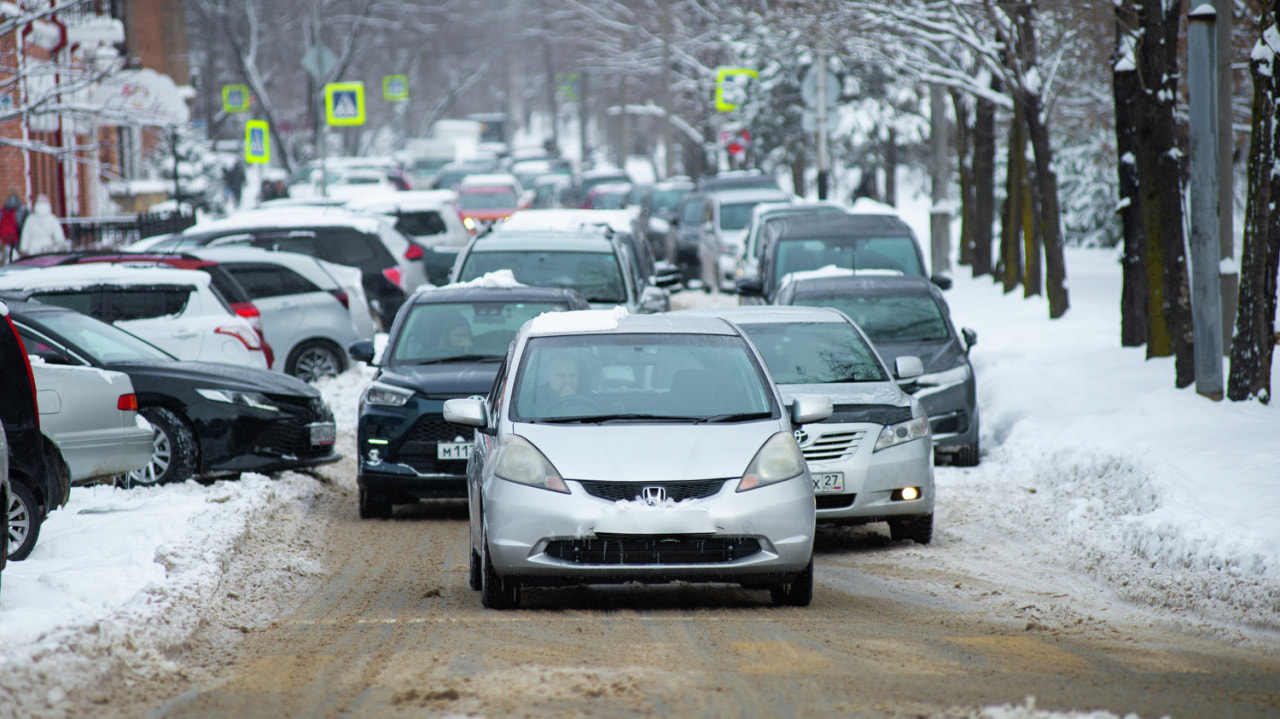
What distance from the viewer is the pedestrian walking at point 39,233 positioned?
24.8 meters

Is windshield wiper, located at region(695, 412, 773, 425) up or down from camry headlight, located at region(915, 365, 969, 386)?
up

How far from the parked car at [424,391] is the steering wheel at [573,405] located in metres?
2.95

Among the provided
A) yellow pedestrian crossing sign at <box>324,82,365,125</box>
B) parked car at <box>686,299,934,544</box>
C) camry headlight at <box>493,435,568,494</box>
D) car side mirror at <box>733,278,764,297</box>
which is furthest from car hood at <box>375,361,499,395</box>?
yellow pedestrian crossing sign at <box>324,82,365,125</box>

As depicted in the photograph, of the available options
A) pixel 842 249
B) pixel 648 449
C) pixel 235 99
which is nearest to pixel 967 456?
pixel 842 249

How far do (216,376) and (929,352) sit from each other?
5.70 metres

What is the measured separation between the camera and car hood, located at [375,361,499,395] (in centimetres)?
1126

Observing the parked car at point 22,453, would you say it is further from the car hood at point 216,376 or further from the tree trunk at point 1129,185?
the tree trunk at point 1129,185

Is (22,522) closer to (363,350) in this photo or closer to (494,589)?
(494,589)

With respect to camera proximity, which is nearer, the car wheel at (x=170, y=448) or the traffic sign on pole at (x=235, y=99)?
the car wheel at (x=170, y=448)

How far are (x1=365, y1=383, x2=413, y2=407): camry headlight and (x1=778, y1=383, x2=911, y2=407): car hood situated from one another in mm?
2550

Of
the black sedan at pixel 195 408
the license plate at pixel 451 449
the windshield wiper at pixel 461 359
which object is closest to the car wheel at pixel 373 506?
the license plate at pixel 451 449

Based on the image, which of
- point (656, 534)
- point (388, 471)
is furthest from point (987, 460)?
point (656, 534)

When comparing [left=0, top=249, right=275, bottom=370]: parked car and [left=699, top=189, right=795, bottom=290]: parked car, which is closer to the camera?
[left=0, top=249, right=275, bottom=370]: parked car

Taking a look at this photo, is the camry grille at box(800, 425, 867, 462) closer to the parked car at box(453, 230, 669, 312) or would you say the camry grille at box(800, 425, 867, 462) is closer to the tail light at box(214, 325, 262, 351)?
the parked car at box(453, 230, 669, 312)
